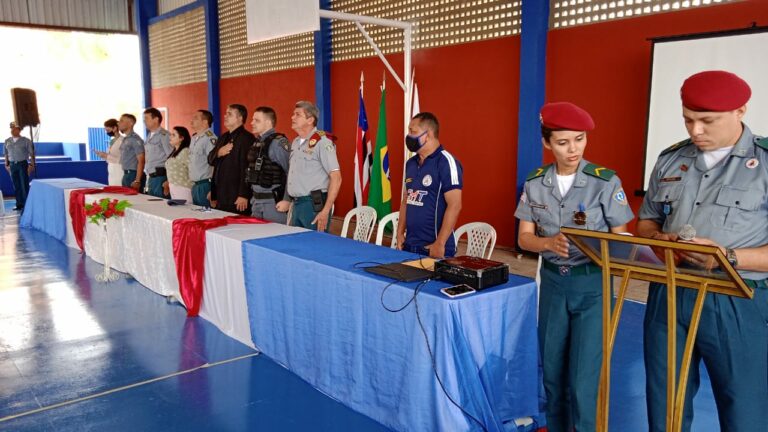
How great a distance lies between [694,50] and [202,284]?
4.03 m

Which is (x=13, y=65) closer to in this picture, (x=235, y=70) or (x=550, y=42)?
(x=235, y=70)

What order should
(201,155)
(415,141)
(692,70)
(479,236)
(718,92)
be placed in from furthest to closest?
1. (201,155)
2. (692,70)
3. (479,236)
4. (415,141)
5. (718,92)

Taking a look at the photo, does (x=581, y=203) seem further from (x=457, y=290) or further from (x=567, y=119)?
(x=457, y=290)

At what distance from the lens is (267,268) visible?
3.14 m

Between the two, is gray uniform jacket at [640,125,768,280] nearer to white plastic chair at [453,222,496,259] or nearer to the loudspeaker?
white plastic chair at [453,222,496,259]

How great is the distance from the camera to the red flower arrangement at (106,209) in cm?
490

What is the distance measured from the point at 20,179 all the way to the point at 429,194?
381 inches

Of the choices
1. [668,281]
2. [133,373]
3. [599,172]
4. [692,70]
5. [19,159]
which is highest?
[692,70]

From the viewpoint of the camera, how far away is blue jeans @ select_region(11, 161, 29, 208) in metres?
10.3

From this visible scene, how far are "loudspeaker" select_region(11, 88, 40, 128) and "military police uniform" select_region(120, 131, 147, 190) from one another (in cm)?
304

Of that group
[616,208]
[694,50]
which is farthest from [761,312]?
[694,50]

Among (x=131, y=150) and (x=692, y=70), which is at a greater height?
(x=692, y=70)

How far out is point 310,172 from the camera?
4.38 metres

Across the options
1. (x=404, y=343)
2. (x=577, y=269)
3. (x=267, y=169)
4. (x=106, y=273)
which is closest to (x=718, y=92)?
(x=577, y=269)
